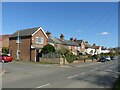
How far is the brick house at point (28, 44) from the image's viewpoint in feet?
156

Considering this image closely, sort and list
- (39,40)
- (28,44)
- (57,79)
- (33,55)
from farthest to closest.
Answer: (39,40), (28,44), (33,55), (57,79)

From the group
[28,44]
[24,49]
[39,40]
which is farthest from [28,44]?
[39,40]

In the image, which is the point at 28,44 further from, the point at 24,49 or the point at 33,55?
the point at 33,55

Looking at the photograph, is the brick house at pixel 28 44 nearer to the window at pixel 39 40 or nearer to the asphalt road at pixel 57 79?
the window at pixel 39 40

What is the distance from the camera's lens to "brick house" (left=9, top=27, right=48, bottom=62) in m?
47.5

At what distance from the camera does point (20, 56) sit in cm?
5041

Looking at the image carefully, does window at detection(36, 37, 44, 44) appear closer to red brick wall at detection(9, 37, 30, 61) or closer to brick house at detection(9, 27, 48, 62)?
brick house at detection(9, 27, 48, 62)

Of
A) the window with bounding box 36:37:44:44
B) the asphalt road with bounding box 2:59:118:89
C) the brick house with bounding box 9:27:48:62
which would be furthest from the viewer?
the window with bounding box 36:37:44:44

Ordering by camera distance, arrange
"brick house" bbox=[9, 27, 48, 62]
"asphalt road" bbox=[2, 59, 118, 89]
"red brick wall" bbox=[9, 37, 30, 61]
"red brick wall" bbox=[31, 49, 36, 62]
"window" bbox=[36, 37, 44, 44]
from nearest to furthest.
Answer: "asphalt road" bbox=[2, 59, 118, 89] < "red brick wall" bbox=[31, 49, 36, 62] < "brick house" bbox=[9, 27, 48, 62] < "red brick wall" bbox=[9, 37, 30, 61] < "window" bbox=[36, 37, 44, 44]

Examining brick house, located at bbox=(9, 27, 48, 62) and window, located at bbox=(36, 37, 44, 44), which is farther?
window, located at bbox=(36, 37, 44, 44)

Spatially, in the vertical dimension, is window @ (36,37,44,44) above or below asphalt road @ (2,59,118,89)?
above

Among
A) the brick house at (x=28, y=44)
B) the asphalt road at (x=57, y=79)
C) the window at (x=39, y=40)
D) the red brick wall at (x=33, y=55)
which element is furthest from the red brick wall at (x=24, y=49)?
the asphalt road at (x=57, y=79)

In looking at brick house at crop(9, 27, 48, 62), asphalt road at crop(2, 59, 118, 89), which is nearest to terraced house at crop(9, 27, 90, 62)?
brick house at crop(9, 27, 48, 62)

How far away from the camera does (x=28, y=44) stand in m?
48.4
